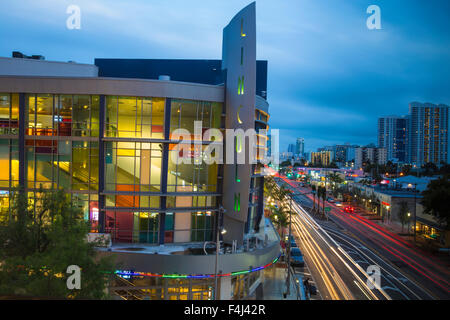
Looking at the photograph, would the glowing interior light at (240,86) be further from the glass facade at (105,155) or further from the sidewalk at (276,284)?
the sidewalk at (276,284)

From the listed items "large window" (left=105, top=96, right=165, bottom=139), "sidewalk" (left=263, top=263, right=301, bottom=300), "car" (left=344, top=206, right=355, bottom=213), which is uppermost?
"large window" (left=105, top=96, right=165, bottom=139)

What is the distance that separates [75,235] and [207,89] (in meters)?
16.4

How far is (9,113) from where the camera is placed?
27.3m

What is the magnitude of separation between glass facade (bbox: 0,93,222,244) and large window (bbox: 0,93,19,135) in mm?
83

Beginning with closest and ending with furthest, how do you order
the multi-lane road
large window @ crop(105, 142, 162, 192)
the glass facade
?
the glass facade
large window @ crop(105, 142, 162, 192)
the multi-lane road

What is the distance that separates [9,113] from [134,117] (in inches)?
413

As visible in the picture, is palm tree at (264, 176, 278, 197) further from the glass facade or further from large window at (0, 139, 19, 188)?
large window at (0, 139, 19, 188)

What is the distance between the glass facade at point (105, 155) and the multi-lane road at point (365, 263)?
58.4ft

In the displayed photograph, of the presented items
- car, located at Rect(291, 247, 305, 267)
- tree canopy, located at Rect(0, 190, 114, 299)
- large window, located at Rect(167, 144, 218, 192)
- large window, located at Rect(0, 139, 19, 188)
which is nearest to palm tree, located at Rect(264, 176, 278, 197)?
car, located at Rect(291, 247, 305, 267)

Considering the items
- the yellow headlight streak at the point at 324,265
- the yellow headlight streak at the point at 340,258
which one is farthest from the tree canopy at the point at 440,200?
the yellow headlight streak at the point at 324,265

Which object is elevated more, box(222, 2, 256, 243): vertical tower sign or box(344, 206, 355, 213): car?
box(222, 2, 256, 243): vertical tower sign

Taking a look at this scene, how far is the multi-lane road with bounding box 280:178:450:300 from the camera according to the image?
30750mm

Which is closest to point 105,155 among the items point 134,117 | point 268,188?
point 134,117

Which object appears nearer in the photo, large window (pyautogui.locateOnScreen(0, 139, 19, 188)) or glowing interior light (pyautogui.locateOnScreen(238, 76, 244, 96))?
glowing interior light (pyautogui.locateOnScreen(238, 76, 244, 96))
